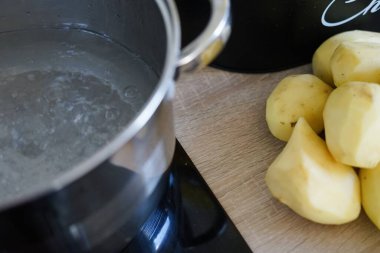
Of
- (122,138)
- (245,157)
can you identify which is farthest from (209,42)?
(245,157)

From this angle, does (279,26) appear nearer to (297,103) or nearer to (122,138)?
(297,103)

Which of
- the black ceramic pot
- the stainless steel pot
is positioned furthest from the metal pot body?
the black ceramic pot

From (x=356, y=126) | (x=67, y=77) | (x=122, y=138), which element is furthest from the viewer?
(x=67, y=77)

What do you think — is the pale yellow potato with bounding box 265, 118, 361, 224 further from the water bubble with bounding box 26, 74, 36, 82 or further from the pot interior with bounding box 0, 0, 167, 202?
the water bubble with bounding box 26, 74, 36, 82

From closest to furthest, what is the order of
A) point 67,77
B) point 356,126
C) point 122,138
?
point 122,138, point 356,126, point 67,77

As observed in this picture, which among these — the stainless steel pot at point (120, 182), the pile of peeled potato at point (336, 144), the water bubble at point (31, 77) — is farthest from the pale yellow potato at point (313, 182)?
the water bubble at point (31, 77)

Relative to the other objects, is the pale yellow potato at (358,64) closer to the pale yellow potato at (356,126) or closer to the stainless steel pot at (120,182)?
the pale yellow potato at (356,126)
